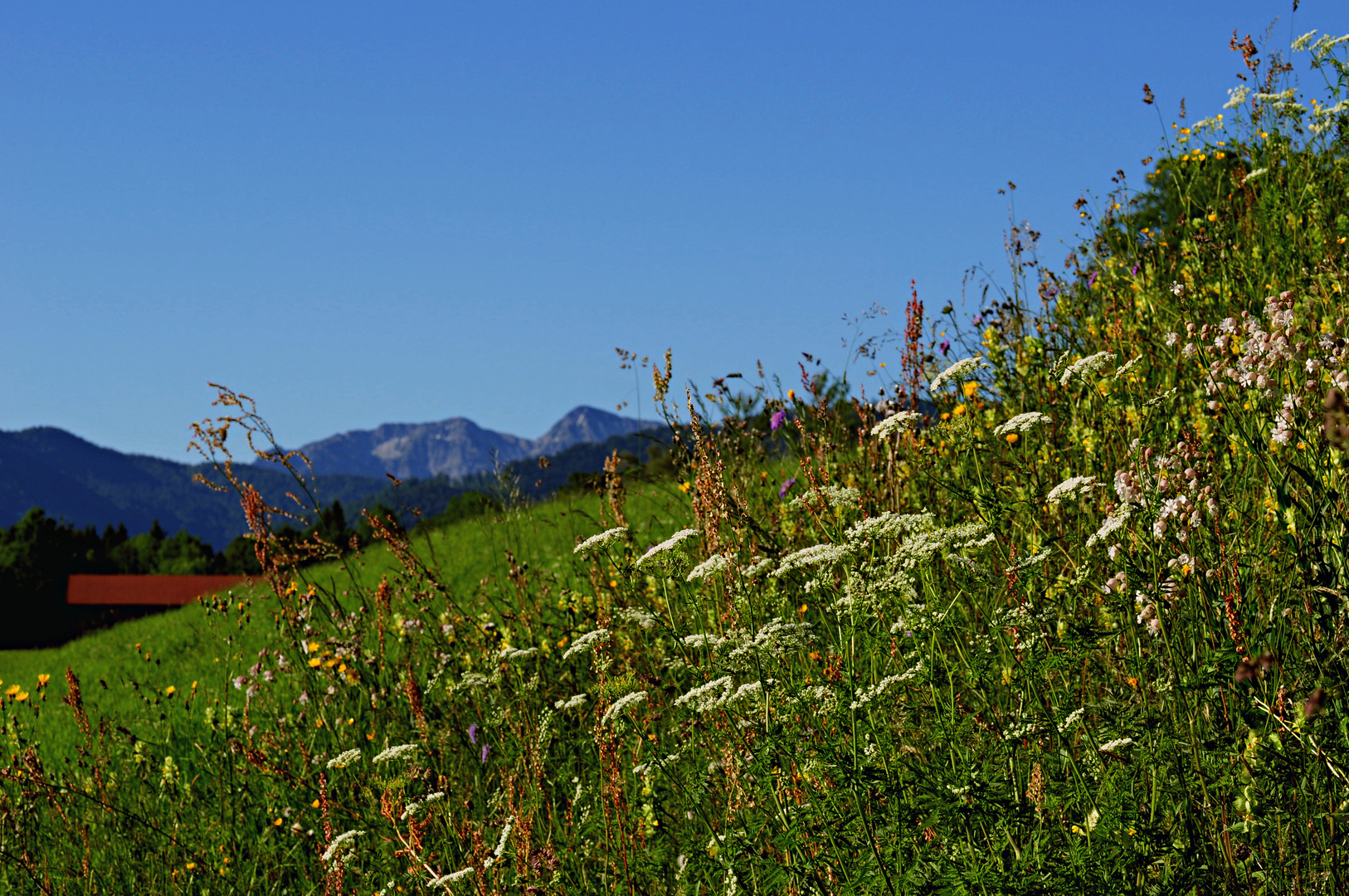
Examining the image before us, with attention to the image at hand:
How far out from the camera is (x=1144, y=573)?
2283mm

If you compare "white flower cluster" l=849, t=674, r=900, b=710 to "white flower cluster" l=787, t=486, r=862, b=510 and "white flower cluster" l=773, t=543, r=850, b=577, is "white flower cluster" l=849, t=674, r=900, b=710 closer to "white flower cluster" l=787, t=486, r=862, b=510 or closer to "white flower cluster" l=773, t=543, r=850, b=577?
"white flower cluster" l=773, t=543, r=850, b=577

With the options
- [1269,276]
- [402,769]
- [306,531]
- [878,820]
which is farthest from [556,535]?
[878,820]

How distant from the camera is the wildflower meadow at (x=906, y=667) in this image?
2129 mm

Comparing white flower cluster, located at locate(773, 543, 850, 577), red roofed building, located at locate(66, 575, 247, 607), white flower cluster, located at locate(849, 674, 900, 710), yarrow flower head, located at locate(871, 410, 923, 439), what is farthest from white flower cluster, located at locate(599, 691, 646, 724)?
red roofed building, located at locate(66, 575, 247, 607)

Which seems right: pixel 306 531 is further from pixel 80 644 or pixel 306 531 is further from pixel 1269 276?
pixel 80 644

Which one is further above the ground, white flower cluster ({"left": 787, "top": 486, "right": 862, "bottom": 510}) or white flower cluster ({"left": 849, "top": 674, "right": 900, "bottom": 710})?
white flower cluster ({"left": 787, "top": 486, "right": 862, "bottom": 510})

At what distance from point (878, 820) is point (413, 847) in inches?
50.0

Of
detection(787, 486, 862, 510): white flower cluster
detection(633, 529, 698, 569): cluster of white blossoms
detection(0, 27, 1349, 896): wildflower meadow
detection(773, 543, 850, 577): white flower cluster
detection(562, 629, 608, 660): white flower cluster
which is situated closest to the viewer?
detection(0, 27, 1349, 896): wildflower meadow

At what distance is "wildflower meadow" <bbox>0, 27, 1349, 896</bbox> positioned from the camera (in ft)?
6.98

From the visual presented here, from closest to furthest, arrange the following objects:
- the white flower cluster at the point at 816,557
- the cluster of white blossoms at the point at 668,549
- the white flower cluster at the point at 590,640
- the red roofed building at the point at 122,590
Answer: the white flower cluster at the point at 816,557
the cluster of white blossoms at the point at 668,549
the white flower cluster at the point at 590,640
the red roofed building at the point at 122,590

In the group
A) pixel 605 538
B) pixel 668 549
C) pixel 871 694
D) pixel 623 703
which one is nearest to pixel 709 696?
pixel 623 703

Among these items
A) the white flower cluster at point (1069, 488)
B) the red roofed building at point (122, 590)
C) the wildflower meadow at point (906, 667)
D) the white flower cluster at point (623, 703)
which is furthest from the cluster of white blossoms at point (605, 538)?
the red roofed building at point (122, 590)

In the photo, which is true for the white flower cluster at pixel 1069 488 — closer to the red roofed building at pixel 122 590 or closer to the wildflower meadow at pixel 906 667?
the wildflower meadow at pixel 906 667

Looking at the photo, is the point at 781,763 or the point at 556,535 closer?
the point at 781,763
